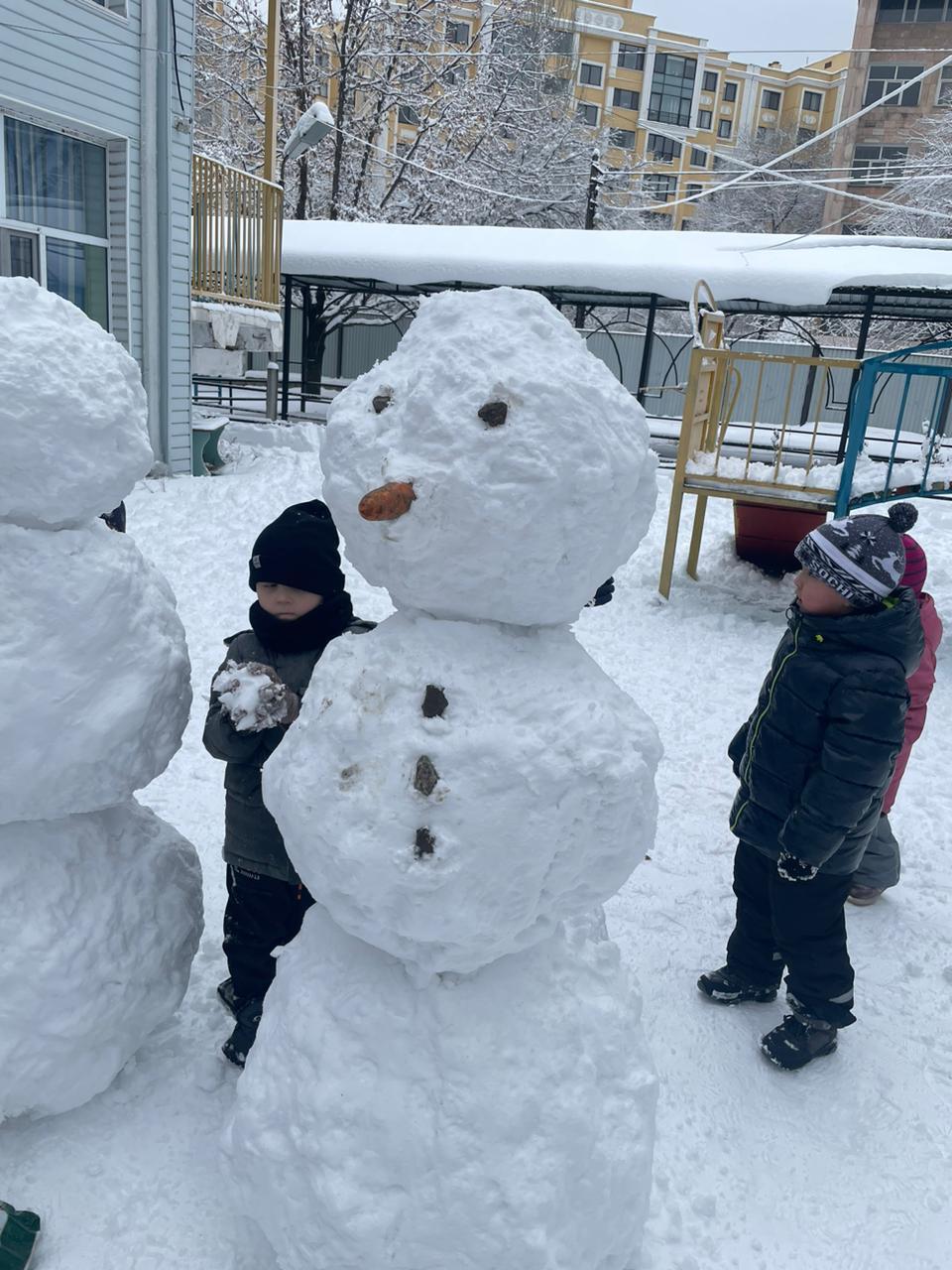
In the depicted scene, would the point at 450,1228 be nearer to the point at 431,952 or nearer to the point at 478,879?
the point at 431,952

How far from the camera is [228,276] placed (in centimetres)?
955

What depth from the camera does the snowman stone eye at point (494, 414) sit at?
60.9 inches

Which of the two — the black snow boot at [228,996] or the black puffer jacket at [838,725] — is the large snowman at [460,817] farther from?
the black puffer jacket at [838,725]

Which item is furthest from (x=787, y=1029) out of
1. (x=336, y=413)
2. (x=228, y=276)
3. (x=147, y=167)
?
(x=228, y=276)

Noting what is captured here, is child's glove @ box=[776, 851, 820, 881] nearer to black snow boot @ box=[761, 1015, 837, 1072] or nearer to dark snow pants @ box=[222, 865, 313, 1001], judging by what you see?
black snow boot @ box=[761, 1015, 837, 1072]

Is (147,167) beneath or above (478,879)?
above

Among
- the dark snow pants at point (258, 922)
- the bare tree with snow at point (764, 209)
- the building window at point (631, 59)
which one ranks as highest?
the building window at point (631, 59)

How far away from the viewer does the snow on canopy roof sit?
9203 millimetres

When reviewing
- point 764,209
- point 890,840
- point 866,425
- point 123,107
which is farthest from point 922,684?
point 764,209

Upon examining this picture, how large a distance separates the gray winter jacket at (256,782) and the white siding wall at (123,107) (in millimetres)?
6437

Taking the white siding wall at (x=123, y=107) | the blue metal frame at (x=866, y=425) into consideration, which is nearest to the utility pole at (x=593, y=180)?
the white siding wall at (x=123, y=107)

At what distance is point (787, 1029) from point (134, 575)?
2198mm

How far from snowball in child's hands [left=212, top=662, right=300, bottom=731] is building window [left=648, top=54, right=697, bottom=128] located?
46.4m

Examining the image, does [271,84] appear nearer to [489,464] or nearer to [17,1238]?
[489,464]
